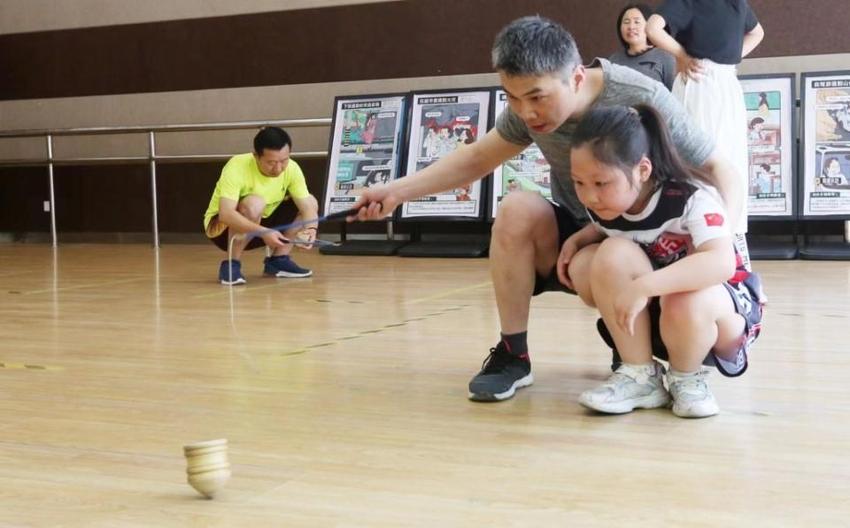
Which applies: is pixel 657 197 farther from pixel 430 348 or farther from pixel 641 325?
pixel 430 348

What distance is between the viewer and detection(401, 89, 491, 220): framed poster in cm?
579

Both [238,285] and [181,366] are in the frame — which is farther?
[238,285]

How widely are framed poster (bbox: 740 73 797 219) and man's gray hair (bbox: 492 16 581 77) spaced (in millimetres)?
3644

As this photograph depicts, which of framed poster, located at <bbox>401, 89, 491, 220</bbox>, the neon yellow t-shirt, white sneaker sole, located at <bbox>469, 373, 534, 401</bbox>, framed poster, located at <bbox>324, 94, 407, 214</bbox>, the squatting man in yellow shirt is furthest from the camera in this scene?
framed poster, located at <bbox>324, 94, 407, 214</bbox>

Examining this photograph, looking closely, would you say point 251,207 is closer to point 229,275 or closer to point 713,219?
point 229,275

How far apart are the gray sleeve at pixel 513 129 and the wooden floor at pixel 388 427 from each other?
50cm

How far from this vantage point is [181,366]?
2.44 meters

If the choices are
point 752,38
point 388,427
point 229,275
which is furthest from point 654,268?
point 229,275

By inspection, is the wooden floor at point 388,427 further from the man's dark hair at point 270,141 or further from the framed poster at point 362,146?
the framed poster at point 362,146

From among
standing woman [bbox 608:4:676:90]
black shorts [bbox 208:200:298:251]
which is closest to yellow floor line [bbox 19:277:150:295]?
black shorts [bbox 208:200:298:251]

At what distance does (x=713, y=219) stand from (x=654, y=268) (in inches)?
6.3

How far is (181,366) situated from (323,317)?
886mm

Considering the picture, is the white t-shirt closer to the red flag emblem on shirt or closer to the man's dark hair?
the red flag emblem on shirt

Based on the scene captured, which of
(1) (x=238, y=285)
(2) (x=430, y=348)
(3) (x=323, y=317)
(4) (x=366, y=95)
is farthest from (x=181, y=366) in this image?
A: (4) (x=366, y=95)
